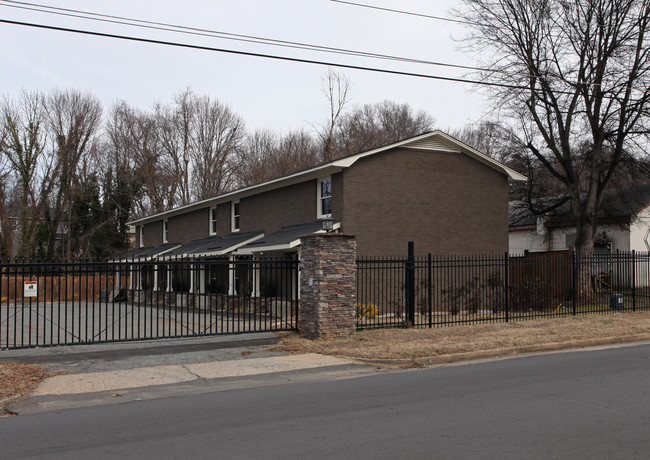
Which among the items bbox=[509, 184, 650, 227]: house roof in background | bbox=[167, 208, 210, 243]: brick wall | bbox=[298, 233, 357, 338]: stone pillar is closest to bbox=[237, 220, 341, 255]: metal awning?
bbox=[298, 233, 357, 338]: stone pillar

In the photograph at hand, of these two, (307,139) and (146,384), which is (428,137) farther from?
(307,139)

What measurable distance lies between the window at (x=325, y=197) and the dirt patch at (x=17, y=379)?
12797 mm

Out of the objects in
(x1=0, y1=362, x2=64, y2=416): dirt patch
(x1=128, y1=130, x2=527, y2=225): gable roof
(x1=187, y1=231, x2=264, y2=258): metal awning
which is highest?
(x1=128, y1=130, x2=527, y2=225): gable roof

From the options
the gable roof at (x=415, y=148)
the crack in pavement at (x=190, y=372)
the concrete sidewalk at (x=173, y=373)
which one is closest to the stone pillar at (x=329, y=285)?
the concrete sidewalk at (x=173, y=373)

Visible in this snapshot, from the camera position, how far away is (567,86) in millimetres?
27516

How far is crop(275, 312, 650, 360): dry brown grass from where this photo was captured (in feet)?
39.5

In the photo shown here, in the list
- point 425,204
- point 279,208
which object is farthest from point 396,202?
point 279,208

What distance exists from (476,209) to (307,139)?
33266 mm

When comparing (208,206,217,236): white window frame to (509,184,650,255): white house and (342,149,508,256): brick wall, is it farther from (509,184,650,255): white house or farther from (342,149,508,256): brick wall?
(509,184,650,255): white house

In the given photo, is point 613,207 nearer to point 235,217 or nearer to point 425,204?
point 425,204

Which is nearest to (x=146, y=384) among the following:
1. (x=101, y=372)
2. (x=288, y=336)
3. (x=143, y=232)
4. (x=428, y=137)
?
(x=101, y=372)

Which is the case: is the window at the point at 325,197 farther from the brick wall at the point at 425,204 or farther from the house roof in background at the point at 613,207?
the house roof in background at the point at 613,207

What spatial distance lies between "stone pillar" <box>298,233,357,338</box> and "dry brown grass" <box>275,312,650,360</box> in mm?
352

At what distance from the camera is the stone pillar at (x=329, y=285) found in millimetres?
13406
